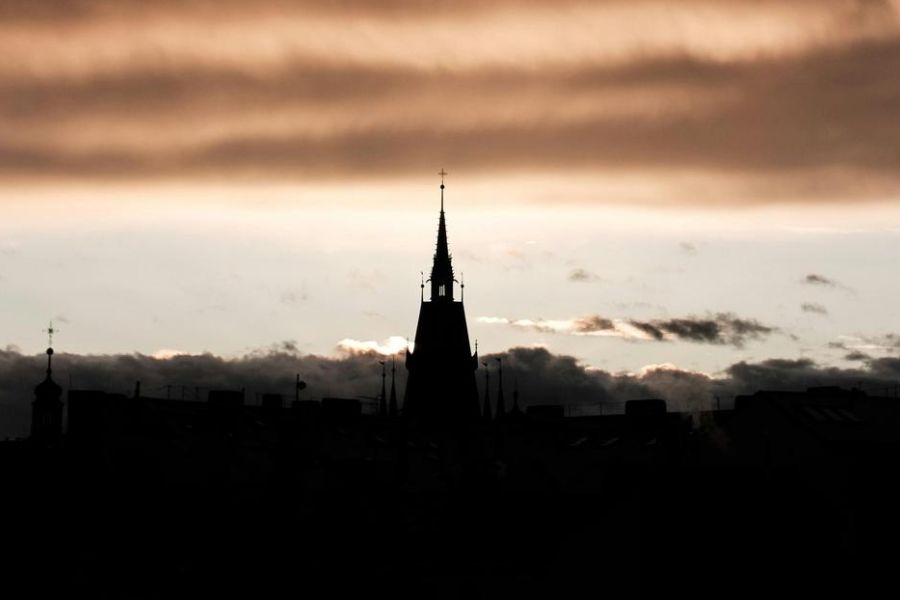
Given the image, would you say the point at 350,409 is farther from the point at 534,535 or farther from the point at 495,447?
the point at 534,535

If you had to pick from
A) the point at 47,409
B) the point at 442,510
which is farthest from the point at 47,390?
the point at 442,510

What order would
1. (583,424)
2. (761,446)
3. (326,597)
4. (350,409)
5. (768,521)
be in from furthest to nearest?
(583,424) < (350,409) < (761,446) < (326,597) < (768,521)

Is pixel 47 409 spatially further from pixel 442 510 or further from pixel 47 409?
pixel 442 510

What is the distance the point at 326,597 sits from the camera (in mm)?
112562

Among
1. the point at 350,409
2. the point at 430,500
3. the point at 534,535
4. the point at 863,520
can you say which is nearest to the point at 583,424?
the point at 350,409

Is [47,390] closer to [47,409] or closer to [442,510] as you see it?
[47,409]

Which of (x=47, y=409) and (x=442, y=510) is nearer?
(x=442, y=510)

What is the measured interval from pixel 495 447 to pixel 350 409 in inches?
592

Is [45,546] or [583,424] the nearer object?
[45,546]

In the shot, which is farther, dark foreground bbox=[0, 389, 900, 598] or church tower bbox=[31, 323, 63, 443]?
church tower bbox=[31, 323, 63, 443]

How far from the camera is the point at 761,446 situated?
5364 inches

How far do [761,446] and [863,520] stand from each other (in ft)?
76.7

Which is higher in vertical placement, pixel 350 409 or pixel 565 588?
pixel 350 409

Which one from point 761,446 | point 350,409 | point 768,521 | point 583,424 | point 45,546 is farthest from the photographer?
point 583,424
